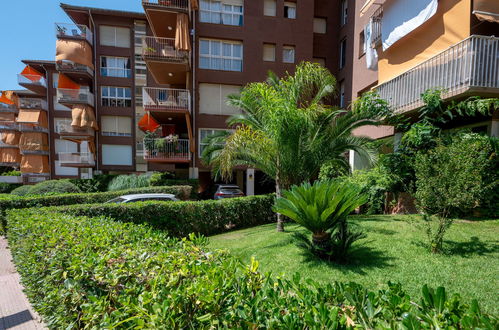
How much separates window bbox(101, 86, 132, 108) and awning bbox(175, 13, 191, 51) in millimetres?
11442

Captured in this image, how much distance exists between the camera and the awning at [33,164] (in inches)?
1075

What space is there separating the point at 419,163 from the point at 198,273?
5172mm

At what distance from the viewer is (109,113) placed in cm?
2427

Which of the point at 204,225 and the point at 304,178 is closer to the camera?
the point at 304,178

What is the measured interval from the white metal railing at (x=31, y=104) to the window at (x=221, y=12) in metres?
23.7

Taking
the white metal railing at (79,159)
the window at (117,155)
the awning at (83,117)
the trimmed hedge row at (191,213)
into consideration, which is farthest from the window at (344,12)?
the white metal railing at (79,159)

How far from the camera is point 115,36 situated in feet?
77.2

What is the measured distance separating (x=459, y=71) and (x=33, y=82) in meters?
37.7

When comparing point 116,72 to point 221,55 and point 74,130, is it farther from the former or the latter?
point 221,55

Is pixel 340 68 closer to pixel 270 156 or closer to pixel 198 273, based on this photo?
pixel 270 156

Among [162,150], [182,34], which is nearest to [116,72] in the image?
[182,34]

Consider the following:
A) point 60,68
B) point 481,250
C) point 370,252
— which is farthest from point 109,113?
point 481,250

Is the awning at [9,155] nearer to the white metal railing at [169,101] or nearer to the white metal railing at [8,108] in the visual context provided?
the white metal railing at [8,108]

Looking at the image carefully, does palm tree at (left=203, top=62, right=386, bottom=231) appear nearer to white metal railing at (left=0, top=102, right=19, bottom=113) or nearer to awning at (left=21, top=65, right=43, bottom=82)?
awning at (left=21, top=65, right=43, bottom=82)
